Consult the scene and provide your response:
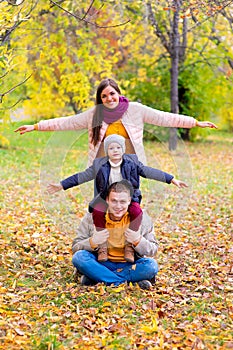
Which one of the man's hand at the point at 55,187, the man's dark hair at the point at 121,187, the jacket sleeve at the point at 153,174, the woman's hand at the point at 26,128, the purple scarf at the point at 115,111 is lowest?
the man's hand at the point at 55,187

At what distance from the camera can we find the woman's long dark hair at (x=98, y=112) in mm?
4918

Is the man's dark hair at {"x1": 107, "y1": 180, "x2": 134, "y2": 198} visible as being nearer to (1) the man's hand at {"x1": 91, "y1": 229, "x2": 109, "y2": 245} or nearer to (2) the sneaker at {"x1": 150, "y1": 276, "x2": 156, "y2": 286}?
(1) the man's hand at {"x1": 91, "y1": 229, "x2": 109, "y2": 245}

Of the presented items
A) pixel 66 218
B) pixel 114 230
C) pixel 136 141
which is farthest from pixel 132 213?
pixel 66 218

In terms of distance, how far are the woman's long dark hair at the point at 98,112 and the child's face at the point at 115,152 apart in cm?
30

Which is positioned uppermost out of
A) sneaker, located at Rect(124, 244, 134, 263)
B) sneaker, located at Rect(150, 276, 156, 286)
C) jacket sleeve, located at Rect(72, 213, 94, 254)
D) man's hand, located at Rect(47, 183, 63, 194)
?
man's hand, located at Rect(47, 183, 63, 194)

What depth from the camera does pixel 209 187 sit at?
10398 millimetres

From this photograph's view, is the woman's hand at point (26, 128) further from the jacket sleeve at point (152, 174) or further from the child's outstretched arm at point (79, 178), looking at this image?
the jacket sleeve at point (152, 174)

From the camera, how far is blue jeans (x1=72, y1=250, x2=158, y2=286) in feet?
15.6

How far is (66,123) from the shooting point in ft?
16.5

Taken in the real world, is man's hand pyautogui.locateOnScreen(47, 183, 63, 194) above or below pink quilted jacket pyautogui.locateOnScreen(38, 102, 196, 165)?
below

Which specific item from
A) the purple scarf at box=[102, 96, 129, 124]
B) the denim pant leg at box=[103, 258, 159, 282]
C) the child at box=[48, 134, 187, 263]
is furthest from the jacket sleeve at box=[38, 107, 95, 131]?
the denim pant leg at box=[103, 258, 159, 282]

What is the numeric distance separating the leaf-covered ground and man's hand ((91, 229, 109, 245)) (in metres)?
0.37

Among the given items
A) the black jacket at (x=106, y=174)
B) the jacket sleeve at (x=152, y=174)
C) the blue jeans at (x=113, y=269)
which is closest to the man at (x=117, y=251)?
the blue jeans at (x=113, y=269)

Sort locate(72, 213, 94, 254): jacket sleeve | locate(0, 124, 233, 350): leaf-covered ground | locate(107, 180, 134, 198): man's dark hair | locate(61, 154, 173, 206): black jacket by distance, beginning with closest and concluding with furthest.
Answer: locate(0, 124, 233, 350): leaf-covered ground, locate(107, 180, 134, 198): man's dark hair, locate(61, 154, 173, 206): black jacket, locate(72, 213, 94, 254): jacket sleeve
